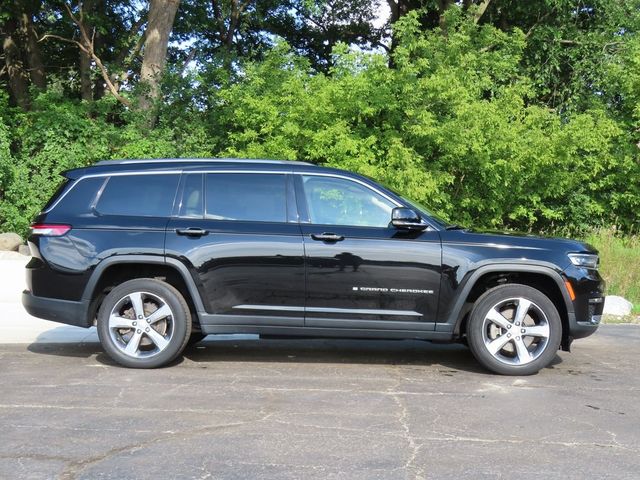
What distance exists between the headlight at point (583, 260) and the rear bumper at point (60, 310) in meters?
4.55

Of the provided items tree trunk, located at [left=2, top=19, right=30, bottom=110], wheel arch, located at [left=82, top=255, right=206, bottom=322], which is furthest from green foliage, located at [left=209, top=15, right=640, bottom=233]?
tree trunk, located at [left=2, top=19, right=30, bottom=110]

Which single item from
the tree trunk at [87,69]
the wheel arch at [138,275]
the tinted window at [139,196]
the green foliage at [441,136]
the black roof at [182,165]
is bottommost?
the wheel arch at [138,275]

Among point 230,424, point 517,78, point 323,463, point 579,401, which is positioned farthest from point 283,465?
point 517,78

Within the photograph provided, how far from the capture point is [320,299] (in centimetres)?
652

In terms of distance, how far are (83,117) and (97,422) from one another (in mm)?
13272

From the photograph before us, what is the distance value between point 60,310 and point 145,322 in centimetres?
82

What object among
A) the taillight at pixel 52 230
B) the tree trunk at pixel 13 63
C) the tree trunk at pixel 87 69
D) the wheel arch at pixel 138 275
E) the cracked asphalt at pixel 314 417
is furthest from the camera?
the tree trunk at pixel 13 63

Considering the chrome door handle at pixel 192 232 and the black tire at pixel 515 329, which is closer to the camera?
the black tire at pixel 515 329

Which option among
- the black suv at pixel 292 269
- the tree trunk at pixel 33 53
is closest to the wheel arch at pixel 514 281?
the black suv at pixel 292 269

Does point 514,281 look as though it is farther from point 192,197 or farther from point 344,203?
point 192,197

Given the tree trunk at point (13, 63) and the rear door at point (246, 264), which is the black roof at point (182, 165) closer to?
the rear door at point (246, 264)

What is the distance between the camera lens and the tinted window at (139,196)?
6789 mm

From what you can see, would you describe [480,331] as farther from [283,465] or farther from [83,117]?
[83,117]

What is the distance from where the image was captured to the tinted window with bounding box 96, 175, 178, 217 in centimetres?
679
